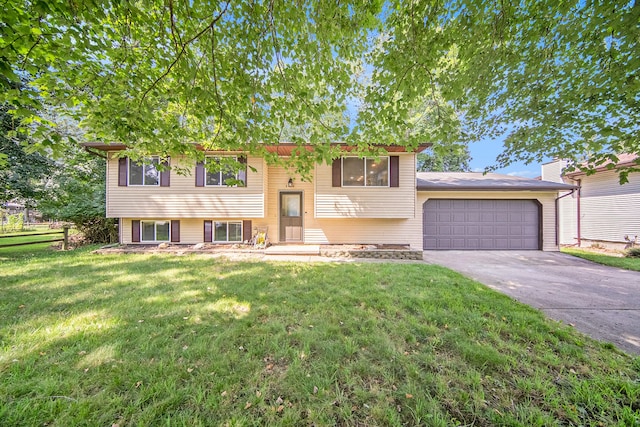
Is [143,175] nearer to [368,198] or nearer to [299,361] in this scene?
[368,198]

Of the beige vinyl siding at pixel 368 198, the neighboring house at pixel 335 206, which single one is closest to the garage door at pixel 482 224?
the neighboring house at pixel 335 206

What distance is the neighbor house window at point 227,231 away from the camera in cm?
906

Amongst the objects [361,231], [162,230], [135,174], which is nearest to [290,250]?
[361,231]

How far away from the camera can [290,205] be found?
30.4 ft

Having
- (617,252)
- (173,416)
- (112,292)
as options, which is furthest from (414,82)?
(617,252)

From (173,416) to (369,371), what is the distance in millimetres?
1673

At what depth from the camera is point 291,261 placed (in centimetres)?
693

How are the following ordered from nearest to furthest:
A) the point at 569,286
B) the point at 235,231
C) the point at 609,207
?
the point at 569,286, the point at 235,231, the point at 609,207

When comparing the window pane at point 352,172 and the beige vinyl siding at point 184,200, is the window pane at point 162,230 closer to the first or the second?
the beige vinyl siding at point 184,200

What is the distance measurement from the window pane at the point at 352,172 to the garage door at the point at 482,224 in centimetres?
312

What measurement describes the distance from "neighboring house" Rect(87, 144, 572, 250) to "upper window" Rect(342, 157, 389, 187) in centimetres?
4

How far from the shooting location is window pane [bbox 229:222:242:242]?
9062 millimetres

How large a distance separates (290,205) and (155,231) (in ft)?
18.1

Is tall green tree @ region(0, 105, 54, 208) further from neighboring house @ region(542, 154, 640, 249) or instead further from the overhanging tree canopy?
neighboring house @ region(542, 154, 640, 249)
